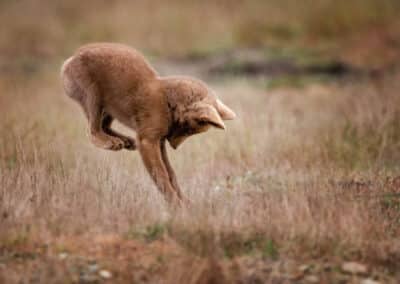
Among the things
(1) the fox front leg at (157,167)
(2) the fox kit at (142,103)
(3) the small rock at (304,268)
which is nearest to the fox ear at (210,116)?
(2) the fox kit at (142,103)

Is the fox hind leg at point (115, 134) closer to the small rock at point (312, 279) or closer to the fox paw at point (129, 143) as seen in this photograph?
the fox paw at point (129, 143)

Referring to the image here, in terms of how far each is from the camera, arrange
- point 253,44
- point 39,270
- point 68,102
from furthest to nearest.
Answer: point 253,44 < point 68,102 < point 39,270

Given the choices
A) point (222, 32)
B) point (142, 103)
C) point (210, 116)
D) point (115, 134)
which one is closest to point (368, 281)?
point (210, 116)

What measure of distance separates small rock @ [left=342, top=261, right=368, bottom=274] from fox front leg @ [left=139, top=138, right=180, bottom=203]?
1655mm

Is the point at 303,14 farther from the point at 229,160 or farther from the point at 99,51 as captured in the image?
the point at 99,51

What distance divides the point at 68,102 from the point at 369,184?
24.2ft

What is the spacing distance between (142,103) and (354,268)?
2432 mm

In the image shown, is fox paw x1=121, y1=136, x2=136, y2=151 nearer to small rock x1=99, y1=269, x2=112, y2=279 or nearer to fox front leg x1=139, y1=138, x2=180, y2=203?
fox front leg x1=139, y1=138, x2=180, y2=203

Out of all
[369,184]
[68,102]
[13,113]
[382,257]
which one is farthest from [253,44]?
[382,257]

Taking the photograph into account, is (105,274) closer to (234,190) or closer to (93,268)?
(93,268)

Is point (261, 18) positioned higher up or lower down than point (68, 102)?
higher up

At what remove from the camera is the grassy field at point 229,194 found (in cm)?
553

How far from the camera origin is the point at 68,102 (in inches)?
535

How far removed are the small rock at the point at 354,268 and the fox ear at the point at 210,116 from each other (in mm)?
1603
